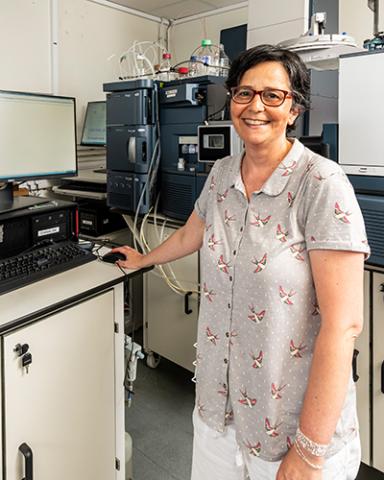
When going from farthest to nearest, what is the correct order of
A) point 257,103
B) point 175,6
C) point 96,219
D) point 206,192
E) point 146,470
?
1. point 175,6
2. point 96,219
3. point 146,470
4. point 206,192
5. point 257,103

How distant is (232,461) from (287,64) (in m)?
0.93

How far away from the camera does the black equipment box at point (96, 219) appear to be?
2.71 metres

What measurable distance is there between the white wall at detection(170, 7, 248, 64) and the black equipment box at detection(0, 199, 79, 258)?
229 centimetres

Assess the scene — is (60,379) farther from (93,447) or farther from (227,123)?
(227,123)

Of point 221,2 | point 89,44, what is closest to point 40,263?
point 89,44

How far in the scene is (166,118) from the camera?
208cm

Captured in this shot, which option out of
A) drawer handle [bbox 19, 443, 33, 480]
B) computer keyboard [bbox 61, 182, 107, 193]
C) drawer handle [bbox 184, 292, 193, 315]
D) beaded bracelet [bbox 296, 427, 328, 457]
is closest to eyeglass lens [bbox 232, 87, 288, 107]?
beaded bracelet [bbox 296, 427, 328, 457]

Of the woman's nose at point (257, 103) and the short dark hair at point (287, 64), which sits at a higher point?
the short dark hair at point (287, 64)

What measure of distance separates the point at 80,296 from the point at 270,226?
68 centimetres

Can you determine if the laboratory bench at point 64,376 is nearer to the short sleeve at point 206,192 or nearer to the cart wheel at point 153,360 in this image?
the short sleeve at point 206,192

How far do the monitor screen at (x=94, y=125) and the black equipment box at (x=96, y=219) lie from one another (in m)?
0.58

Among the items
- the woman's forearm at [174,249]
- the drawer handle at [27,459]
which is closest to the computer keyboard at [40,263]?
the woman's forearm at [174,249]

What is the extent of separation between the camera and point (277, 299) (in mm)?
882

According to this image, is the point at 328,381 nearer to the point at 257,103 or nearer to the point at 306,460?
the point at 306,460
